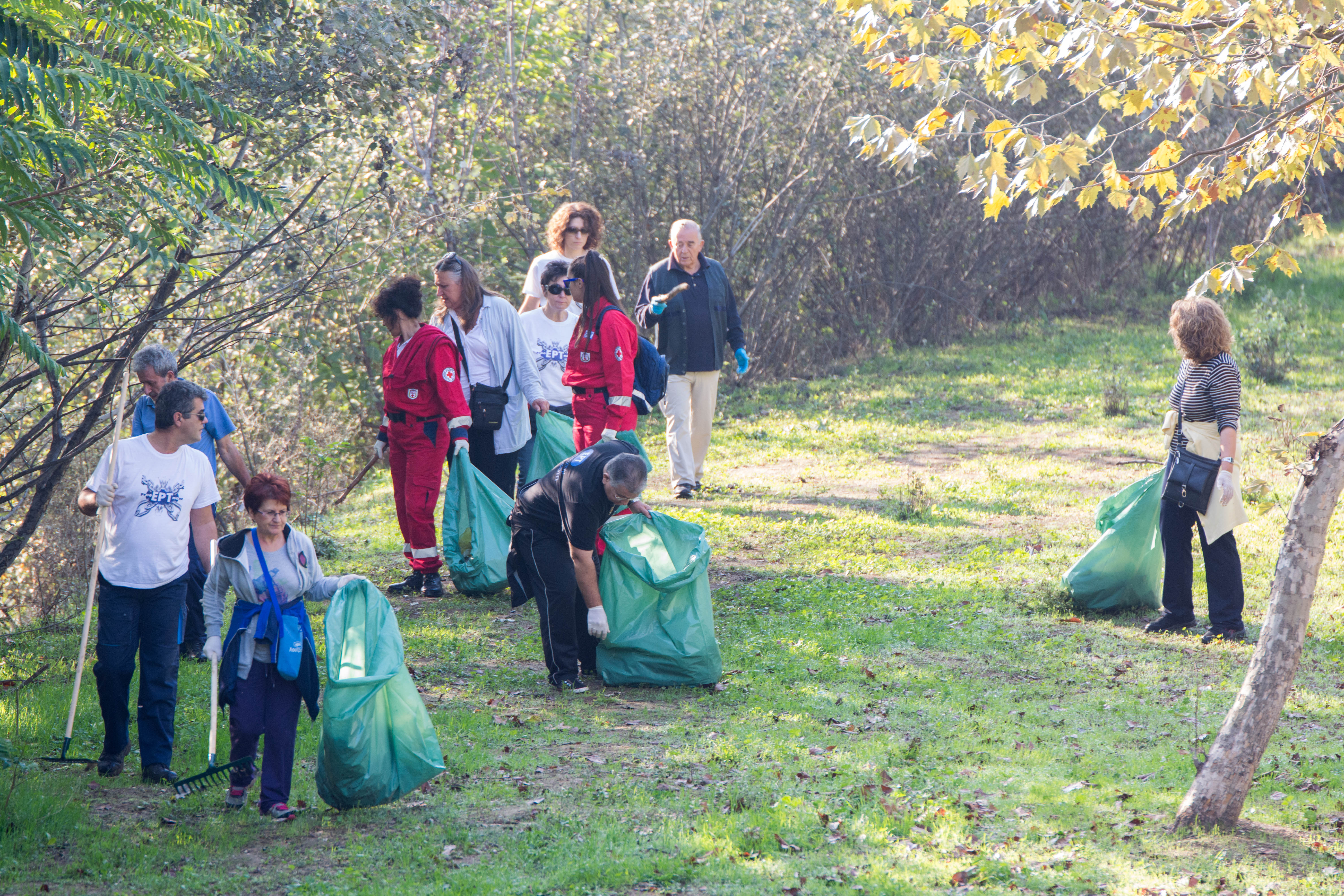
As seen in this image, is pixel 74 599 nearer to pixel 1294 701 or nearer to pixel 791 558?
pixel 791 558

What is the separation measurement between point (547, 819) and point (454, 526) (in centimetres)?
294

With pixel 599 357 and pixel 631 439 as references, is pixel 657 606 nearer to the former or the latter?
pixel 631 439

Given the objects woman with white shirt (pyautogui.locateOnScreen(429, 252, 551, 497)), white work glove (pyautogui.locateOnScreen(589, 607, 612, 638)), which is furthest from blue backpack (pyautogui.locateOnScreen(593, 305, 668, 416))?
white work glove (pyautogui.locateOnScreen(589, 607, 612, 638))

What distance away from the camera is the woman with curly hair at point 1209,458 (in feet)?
20.8

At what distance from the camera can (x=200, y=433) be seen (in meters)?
5.25

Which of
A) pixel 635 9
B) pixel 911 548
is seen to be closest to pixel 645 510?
pixel 911 548

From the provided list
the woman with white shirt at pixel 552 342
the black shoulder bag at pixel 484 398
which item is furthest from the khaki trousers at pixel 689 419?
the black shoulder bag at pixel 484 398

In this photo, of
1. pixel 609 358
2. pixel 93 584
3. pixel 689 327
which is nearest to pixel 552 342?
pixel 609 358

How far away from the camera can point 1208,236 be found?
682 inches

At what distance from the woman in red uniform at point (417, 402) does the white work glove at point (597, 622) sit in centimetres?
168

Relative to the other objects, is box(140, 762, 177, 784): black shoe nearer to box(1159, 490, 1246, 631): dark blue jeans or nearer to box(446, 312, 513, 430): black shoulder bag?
box(446, 312, 513, 430): black shoulder bag

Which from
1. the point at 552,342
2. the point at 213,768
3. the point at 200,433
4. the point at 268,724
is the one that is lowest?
the point at 213,768

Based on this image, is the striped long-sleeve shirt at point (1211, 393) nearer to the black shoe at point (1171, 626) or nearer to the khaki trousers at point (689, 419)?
the black shoe at point (1171, 626)

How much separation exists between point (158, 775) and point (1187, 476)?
200 inches
